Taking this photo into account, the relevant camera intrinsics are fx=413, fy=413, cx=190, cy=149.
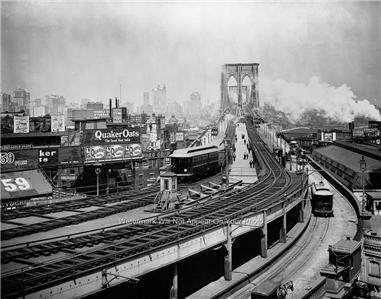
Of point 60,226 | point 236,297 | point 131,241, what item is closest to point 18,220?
point 60,226

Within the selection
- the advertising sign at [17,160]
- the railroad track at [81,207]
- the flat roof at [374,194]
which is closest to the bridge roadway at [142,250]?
the railroad track at [81,207]

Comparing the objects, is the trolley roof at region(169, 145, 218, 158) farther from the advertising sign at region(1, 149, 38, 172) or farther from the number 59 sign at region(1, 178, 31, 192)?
the number 59 sign at region(1, 178, 31, 192)

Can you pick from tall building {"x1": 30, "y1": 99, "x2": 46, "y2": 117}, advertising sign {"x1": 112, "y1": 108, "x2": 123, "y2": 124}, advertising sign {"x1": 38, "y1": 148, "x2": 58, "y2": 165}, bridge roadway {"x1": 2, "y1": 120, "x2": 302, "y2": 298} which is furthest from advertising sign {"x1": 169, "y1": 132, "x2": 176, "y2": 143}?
bridge roadway {"x1": 2, "y1": 120, "x2": 302, "y2": 298}

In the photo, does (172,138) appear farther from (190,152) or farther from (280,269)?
(280,269)

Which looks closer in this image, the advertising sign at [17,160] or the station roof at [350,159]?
the advertising sign at [17,160]

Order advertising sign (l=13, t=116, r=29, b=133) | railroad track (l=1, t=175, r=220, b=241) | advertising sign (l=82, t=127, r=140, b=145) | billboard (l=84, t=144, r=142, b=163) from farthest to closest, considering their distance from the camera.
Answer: advertising sign (l=13, t=116, r=29, b=133), advertising sign (l=82, t=127, r=140, b=145), billboard (l=84, t=144, r=142, b=163), railroad track (l=1, t=175, r=220, b=241)

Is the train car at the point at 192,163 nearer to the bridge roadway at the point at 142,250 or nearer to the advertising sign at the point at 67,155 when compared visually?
the bridge roadway at the point at 142,250
